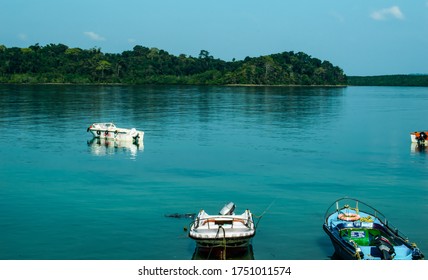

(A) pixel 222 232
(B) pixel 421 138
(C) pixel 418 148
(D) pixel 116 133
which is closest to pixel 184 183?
(A) pixel 222 232

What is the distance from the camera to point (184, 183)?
45469 mm

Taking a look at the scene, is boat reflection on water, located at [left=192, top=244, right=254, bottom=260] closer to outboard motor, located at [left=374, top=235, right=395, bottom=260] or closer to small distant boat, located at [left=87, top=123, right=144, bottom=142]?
outboard motor, located at [left=374, top=235, right=395, bottom=260]

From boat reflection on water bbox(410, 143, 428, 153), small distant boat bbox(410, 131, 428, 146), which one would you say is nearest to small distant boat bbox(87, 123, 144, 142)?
boat reflection on water bbox(410, 143, 428, 153)

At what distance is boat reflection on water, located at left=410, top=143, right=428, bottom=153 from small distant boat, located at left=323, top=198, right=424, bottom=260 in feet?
119

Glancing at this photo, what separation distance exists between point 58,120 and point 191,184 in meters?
54.1

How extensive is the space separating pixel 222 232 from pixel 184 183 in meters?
17.7

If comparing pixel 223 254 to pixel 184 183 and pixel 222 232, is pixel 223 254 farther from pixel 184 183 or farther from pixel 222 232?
pixel 184 183

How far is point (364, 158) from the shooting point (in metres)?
59.6

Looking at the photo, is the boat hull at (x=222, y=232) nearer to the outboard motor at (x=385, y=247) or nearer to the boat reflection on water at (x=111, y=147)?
the outboard motor at (x=385, y=247)

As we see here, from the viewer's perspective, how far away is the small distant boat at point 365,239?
2638cm

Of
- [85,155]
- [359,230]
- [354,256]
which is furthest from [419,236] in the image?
[85,155]

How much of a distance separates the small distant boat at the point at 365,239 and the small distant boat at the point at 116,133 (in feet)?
132

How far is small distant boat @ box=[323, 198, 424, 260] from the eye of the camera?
26375mm

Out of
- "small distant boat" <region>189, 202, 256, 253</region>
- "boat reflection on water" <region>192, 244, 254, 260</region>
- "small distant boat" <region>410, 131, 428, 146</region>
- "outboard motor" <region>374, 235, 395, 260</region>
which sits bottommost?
"boat reflection on water" <region>192, 244, 254, 260</region>
